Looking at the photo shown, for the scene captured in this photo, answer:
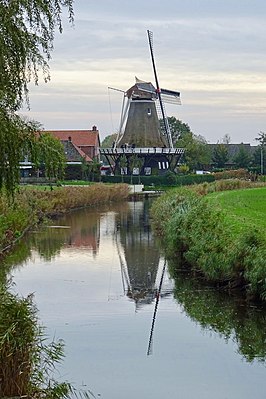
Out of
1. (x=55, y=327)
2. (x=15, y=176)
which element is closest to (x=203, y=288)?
(x=55, y=327)

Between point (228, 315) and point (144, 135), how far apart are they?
147ft

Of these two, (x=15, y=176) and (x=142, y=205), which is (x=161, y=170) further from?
(x=15, y=176)

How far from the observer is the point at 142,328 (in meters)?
10.9

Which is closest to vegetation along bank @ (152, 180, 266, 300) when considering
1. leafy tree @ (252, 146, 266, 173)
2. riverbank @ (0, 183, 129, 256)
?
riverbank @ (0, 183, 129, 256)

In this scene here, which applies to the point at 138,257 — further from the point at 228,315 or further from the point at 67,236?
the point at 228,315

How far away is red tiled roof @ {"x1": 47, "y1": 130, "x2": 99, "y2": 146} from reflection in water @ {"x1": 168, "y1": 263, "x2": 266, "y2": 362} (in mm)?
53505

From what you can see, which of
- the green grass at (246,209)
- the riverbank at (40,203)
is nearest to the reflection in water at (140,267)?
the riverbank at (40,203)

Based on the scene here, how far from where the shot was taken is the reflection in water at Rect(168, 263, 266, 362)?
10141 millimetres

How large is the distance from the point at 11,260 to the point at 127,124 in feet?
130

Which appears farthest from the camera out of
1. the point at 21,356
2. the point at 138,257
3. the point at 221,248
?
the point at 138,257

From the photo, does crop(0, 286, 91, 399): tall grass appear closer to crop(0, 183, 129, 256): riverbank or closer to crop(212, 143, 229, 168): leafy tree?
crop(0, 183, 129, 256): riverbank

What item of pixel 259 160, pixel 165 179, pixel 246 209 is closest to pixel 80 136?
pixel 259 160

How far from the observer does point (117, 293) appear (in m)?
13.7

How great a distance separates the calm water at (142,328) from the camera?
8429 millimetres
